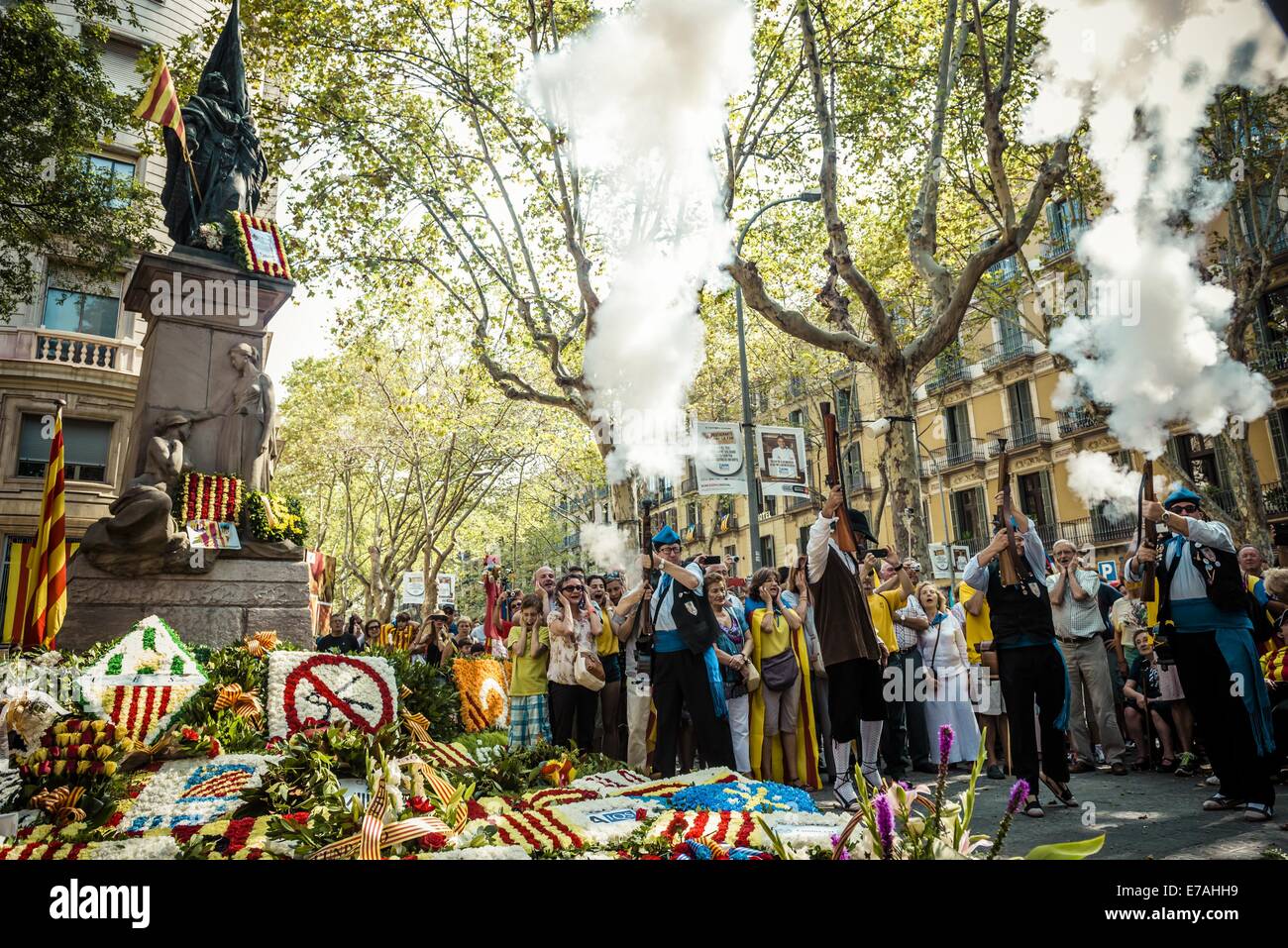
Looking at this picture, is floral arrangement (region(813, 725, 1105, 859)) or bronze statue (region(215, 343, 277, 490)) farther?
bronze statue (region(215, 343, 277, 490))

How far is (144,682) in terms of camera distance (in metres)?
6.95

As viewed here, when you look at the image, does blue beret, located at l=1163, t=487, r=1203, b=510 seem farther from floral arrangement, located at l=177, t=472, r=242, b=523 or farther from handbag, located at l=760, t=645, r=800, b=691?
floral arrangement, located at l=177, t=472, r=242, b=523

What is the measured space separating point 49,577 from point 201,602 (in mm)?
1860

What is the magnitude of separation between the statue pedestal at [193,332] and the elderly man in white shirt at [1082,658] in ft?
30.3

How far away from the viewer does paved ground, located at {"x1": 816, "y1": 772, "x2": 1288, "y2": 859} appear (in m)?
4.84

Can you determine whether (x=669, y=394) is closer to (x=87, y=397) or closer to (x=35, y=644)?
(x=35, y=644)

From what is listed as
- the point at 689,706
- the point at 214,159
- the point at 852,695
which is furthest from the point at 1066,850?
the point at 214,159

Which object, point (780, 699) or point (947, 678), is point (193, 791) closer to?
point (780, 699)

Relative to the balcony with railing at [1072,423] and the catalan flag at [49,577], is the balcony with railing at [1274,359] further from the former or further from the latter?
the catalan flag at [49,577]

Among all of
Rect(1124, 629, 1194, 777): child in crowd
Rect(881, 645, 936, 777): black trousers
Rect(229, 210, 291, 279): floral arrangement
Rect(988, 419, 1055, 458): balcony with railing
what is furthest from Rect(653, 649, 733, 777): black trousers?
Rect(988, 419, 1055, 458): balcony with railing

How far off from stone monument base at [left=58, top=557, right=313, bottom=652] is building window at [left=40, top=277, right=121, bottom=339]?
58.0 ft

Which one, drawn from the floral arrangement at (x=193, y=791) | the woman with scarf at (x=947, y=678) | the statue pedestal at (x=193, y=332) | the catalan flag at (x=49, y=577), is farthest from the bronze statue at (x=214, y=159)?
the woman with scarf at (x=947, y=678)

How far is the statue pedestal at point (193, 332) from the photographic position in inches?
379

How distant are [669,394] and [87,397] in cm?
1674
